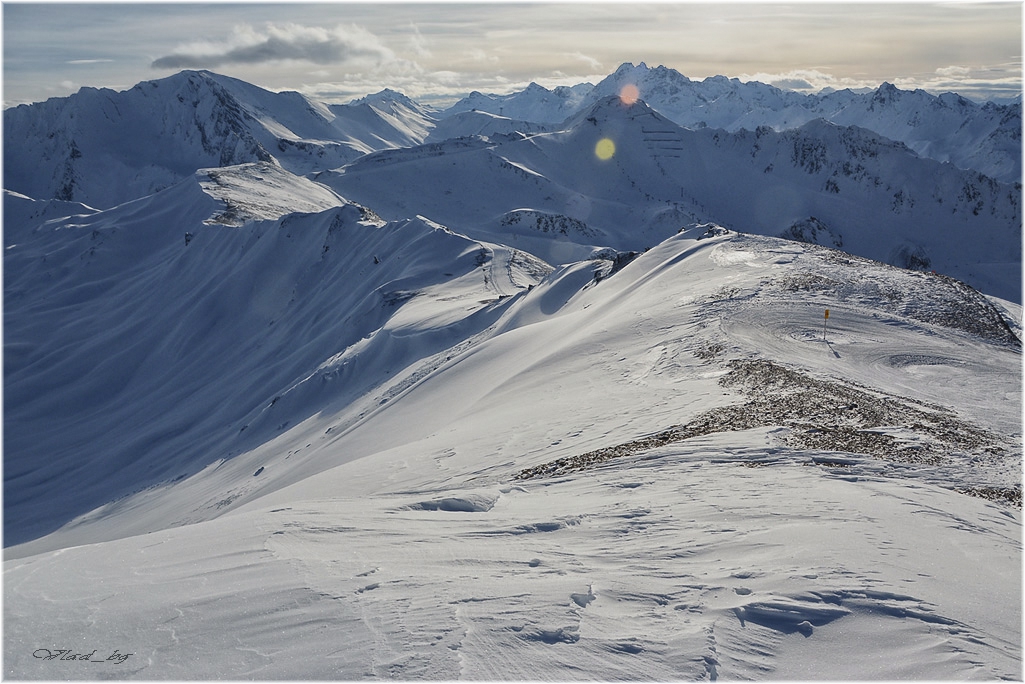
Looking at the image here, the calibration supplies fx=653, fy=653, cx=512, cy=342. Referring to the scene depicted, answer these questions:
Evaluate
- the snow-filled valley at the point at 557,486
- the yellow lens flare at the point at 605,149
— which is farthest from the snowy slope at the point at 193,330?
the yellow lens flare at the point at 605,149

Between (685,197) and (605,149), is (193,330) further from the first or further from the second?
(605,149)

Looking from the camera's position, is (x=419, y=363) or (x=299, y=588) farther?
(x=419, y=363)

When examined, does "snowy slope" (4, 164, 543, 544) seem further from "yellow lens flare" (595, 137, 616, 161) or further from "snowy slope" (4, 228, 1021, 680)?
"yellow lens flare" (595, 137, 616, 161)

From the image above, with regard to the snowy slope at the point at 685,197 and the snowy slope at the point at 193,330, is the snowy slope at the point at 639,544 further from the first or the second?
the snowy slope at the point at 685,197

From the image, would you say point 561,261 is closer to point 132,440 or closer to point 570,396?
point 132,440

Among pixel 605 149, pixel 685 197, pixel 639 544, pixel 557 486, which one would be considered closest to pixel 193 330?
pixel 557 486

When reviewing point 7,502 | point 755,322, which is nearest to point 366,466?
point 755,322
